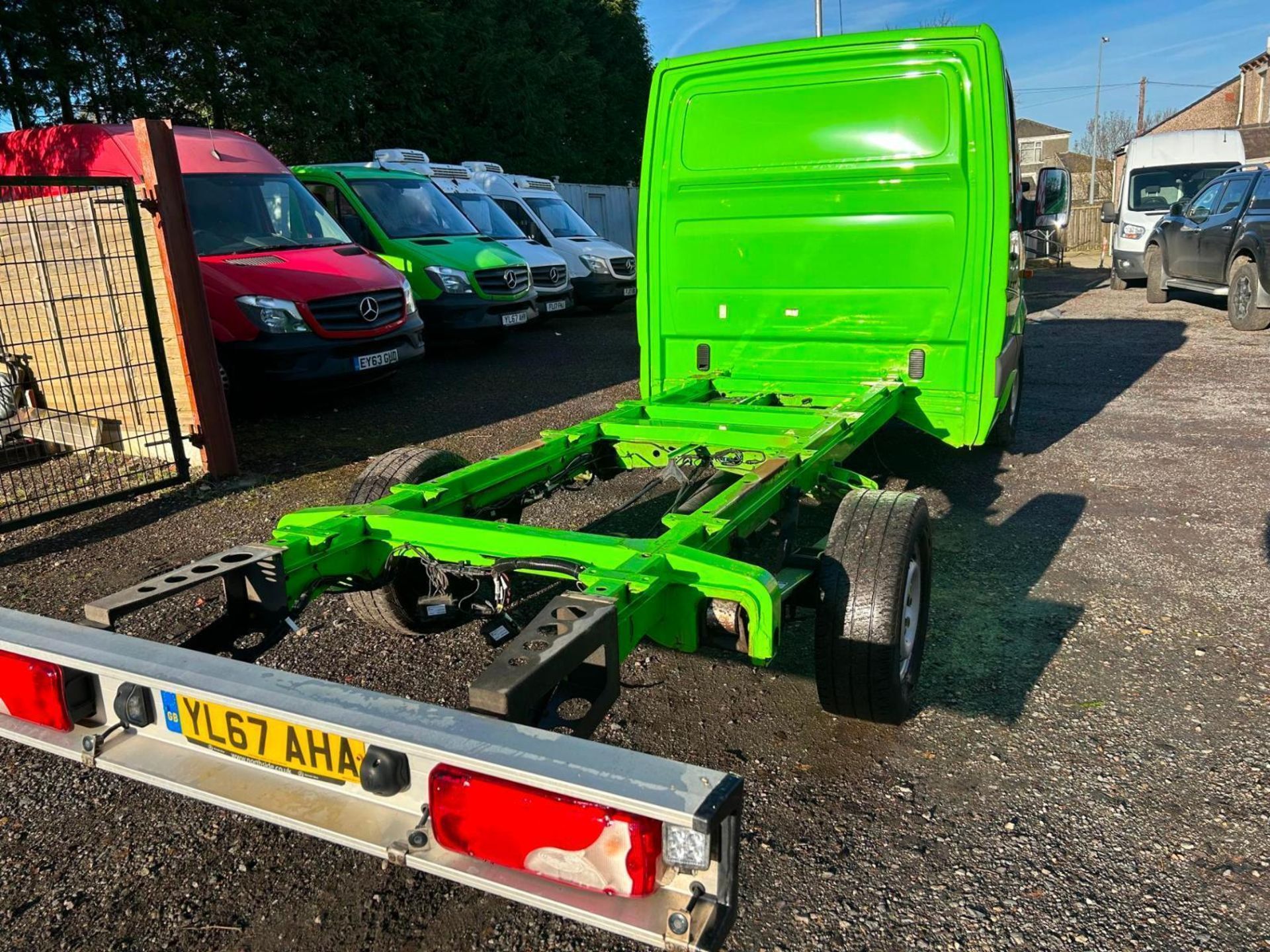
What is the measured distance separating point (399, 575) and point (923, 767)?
6.23ft

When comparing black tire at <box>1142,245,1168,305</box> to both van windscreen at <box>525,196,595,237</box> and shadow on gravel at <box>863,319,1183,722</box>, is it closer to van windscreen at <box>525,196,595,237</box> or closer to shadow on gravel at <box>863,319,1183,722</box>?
shadow on gravel at <box>863,319,1183,722</box>

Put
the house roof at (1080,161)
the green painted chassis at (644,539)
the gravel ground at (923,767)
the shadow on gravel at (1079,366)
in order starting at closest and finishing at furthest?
1. the gravel ground at (923,767)
2. the green painted chassis at (644,539)
3. the shadow on gravel at (1079,366)
4. the house roof at (1080,161)

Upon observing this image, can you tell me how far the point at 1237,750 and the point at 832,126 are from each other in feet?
11.9

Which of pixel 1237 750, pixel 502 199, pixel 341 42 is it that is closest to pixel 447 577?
pixel 1237 750

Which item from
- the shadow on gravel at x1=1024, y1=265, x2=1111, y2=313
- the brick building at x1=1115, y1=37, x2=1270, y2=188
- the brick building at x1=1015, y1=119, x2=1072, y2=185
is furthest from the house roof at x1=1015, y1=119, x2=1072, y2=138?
the shadow on gravel at x1=1024, y1=265, x2=1111, y2=313

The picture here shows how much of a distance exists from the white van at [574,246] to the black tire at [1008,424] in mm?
9032

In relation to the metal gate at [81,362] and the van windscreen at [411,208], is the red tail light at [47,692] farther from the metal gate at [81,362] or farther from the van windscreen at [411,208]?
the van windscreen at [411,208]

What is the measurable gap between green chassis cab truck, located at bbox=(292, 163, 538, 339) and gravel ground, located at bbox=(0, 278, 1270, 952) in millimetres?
5525

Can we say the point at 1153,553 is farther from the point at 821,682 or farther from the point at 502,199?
the point at 502,199

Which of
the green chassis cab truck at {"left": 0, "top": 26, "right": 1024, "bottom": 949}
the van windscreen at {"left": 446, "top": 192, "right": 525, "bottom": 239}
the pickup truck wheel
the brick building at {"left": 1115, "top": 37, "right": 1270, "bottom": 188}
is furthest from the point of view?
the brick building at {"left": 1115, "top": 37, "right": 1270, "bottom": 188}

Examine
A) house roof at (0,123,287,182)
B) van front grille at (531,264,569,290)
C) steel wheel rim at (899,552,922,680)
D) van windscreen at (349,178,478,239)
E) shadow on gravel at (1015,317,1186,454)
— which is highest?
house roof at (0,123,287,182)

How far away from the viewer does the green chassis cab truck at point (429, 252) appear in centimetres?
1102

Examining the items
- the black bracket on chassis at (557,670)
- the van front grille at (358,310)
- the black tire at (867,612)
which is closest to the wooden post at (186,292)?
the van front grille at (358,310)

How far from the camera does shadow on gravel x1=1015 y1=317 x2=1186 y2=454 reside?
757 cm
